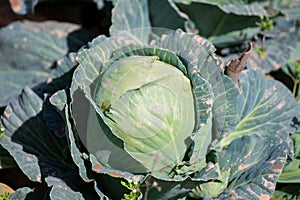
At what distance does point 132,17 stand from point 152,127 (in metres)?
0.87

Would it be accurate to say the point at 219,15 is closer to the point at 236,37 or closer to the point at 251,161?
the point at 236,37

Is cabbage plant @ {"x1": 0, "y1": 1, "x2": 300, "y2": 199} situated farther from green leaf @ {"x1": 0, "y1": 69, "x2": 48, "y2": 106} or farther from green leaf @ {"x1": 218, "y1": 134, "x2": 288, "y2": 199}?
green leaf @ {"x1": 0, "y1": 69, "x2": 48, "y2": 106}

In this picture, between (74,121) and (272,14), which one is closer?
(74,121)

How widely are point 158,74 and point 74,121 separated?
0.30 meters

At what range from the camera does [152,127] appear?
1.61 metres

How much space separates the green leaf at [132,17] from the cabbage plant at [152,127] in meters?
0.30

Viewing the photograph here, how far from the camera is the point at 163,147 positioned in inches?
65.1

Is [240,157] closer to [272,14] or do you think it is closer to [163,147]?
[163,147]

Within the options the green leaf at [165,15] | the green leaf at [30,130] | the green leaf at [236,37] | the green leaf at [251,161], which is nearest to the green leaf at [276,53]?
the green leaf at [236,37]

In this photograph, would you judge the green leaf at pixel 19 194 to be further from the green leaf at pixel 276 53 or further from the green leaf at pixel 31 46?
the green leaf at pixel 276 53

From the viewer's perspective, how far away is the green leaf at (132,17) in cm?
227

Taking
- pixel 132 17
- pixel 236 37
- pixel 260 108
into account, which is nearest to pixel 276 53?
pixel 236 37

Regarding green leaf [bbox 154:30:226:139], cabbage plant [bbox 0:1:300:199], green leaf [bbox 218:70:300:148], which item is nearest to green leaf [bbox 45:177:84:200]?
cabbage plant [bbox 0:1:300:199]

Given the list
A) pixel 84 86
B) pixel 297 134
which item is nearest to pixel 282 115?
pixel 297 134
